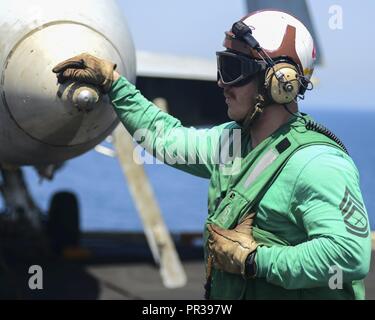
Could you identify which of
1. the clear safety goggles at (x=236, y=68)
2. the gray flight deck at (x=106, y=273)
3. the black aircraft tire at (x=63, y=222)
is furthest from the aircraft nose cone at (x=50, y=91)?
the black aircraft tire at (x=63, y=222)

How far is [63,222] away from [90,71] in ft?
22.8

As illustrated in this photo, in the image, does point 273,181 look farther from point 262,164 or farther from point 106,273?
point 106,273

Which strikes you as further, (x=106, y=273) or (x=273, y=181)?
(x=106, y=273)

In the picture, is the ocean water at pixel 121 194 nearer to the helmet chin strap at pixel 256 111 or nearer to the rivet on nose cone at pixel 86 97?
the rivet on nose cone at pixel 86 97

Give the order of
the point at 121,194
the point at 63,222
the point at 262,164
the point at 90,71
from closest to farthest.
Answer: the point at 262,164, the point at 90,71, the point at 63,222, the point at 121,194

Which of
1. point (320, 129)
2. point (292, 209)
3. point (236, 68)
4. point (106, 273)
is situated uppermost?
point (106, 273)

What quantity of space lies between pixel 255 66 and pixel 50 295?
498 cm

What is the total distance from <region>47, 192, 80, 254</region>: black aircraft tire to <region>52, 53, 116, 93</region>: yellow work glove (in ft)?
22.1

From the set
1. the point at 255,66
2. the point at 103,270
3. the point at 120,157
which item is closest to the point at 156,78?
the point at 120,157

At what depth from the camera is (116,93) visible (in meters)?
2.85

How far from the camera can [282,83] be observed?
2582mm

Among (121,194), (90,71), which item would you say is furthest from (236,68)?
(121,194)

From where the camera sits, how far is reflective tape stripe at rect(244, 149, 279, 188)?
2.59m

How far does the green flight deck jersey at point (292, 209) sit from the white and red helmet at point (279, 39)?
21 centimetres
